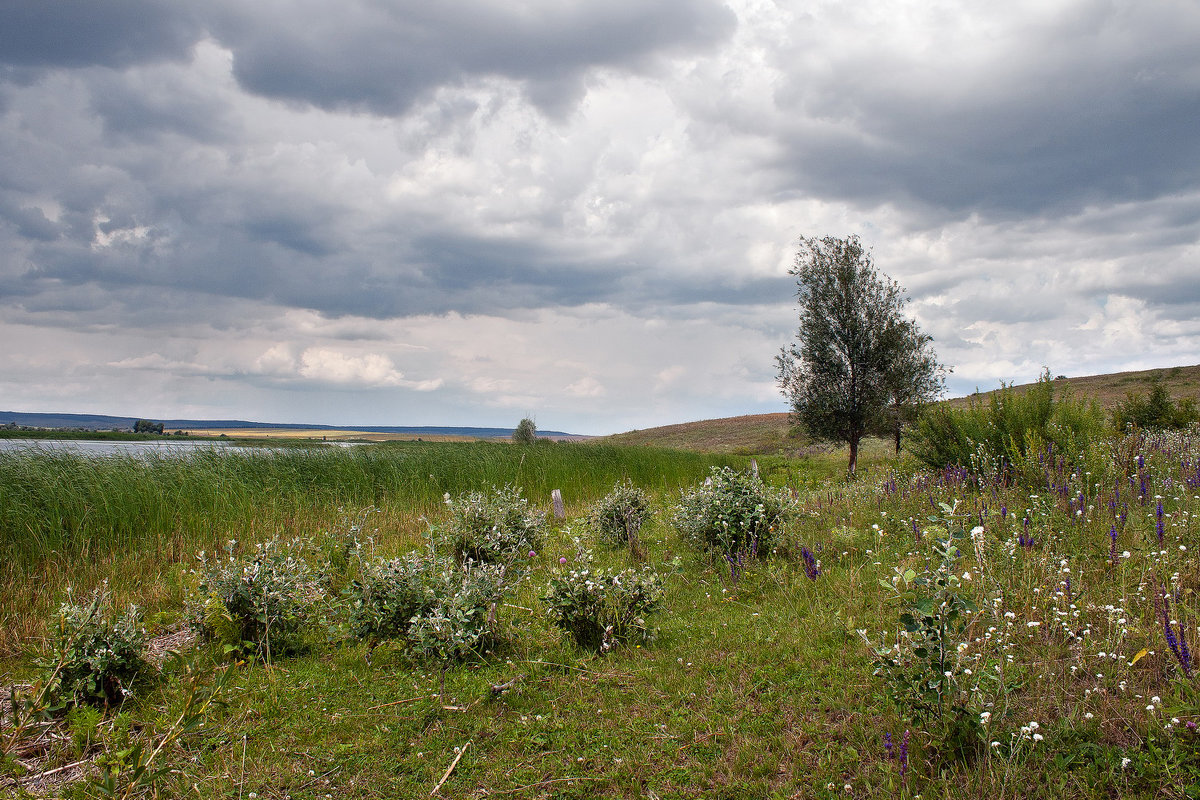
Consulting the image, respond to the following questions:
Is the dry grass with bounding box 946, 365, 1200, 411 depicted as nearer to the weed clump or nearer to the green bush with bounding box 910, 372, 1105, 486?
the green bush with bounding box 910, 372, 1105, 486

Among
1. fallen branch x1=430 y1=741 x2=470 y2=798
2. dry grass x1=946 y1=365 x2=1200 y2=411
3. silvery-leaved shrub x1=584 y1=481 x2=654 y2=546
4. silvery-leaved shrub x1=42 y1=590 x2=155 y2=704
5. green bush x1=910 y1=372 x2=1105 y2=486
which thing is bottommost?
fallen branch x1=430 y1=741 x2=470 y2=798

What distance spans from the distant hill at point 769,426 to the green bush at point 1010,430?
1512 centimetres

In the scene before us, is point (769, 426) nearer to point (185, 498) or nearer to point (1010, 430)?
point (1010, 430)

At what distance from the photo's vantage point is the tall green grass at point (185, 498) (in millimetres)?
7820

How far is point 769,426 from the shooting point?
A: 156ft

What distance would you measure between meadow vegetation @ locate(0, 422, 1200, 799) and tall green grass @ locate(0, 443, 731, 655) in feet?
0.29

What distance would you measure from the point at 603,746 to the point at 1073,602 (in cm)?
309

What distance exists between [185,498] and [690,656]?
28.8 feet

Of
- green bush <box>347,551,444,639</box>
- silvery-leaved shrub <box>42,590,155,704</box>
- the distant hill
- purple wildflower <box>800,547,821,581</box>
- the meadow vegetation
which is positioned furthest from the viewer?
the distant hill

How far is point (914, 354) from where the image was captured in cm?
2011

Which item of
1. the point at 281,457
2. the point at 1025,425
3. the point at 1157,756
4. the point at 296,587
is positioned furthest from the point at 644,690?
the point at 281,457

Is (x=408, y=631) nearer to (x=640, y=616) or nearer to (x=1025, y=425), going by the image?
(x=640, y=616)

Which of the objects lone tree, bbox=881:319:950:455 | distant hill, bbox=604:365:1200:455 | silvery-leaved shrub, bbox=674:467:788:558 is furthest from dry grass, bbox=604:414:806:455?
silvery-leaved shrub, bbox=674:467:788:558

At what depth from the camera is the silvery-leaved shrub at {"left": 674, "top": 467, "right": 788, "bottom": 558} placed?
6.76m
